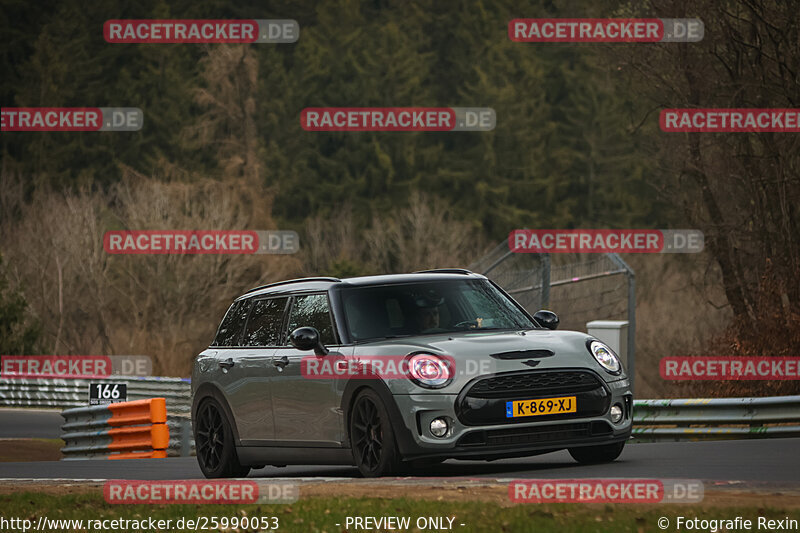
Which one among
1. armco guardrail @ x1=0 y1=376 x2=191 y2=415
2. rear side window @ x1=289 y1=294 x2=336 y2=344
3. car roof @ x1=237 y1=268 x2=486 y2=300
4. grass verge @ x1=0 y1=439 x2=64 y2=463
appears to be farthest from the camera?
armco guardrail @ x1=0 y1=376 x2=191 y2=415

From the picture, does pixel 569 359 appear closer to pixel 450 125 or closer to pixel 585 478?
pixel 585 478

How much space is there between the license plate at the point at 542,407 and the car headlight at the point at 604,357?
463 millimetres

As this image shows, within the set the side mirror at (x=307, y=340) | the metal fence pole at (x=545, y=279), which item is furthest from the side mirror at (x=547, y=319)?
the metal fence pole at (x=545, y=279)

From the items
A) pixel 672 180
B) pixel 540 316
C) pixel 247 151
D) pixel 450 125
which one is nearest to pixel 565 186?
pixel 450 125

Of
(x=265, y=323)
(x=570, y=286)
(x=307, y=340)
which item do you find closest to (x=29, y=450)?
(x=570, y=286)

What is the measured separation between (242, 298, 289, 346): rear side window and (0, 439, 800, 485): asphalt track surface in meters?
1.29

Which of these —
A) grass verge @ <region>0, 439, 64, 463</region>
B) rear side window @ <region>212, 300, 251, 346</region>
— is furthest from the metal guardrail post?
rear side window @ <region>212, 300, 251, 346</region>

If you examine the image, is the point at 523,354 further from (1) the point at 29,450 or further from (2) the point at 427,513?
(1) the point at 29,450

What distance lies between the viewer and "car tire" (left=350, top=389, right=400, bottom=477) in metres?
11.7

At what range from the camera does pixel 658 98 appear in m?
30.8

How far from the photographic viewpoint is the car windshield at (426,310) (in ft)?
41.9

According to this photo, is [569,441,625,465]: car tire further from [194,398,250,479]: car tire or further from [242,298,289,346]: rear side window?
[194,398,250,479]: car tire

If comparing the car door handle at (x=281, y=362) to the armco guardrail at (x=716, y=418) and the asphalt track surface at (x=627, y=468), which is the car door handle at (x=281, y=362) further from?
the armco guardrail at (x=716, y=418)

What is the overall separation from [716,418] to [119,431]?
333 inches
